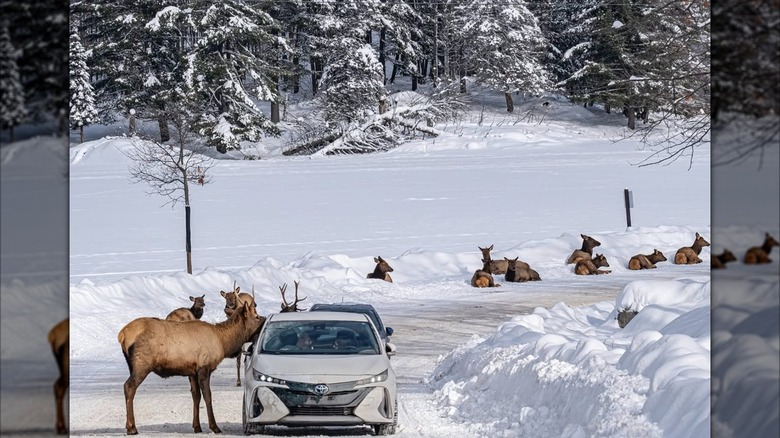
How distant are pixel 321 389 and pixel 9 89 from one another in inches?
343

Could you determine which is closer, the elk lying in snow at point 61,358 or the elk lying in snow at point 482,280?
the elk lying in snow at point 61,358

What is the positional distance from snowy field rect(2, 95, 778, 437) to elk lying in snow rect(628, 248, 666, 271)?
0.30 m

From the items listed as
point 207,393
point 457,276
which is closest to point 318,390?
point 207,393

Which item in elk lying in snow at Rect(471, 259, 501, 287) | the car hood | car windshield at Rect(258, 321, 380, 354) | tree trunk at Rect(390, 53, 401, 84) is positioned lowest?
elk lying in snow at Rect(471, 259, 501, 287)

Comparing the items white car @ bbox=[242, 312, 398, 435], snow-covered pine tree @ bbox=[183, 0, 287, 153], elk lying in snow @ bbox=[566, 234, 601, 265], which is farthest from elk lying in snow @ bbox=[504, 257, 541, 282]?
snow-covered pine tree @ bbox=[183, 0, 287, 153]

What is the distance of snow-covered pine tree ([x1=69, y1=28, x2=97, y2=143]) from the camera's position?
54406 millimetres

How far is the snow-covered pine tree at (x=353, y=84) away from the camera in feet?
215

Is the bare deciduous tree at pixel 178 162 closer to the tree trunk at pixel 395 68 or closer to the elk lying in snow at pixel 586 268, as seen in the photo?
the elk lying in snow at pixel 586 268

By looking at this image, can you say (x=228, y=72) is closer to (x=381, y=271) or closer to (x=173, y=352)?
(x=381, y=271)

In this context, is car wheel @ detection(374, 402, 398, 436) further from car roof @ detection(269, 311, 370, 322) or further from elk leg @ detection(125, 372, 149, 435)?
elk leg @ detection(125, 372, 149, 435)

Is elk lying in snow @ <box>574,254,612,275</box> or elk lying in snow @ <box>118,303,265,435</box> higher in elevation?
elk lying in snow @ <box>118,303,265,435</box>

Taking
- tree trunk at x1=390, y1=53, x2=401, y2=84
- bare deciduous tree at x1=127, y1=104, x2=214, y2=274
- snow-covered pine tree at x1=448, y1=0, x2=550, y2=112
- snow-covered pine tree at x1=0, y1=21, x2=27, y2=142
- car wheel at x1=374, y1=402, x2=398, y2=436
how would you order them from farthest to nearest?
1. tree trunk at x1=390, y1=53, x2=401, y2=84
2. snow-covered pine tree at x1=448, y1=0, x2=550, y2=112
3. bare deciduous tree at x1=127, y1=104, x2=214, y2=274
4. car wheel at x1=374, y1=402, x2=398, y2=436
5. snow-covered pine tree at x1=0, y1=21, x2=27, y2=142

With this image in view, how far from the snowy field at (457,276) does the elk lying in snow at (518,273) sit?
0.36 meters

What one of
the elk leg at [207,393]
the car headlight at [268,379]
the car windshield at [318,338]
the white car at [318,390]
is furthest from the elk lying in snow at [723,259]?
the car windshield at [318,338]
